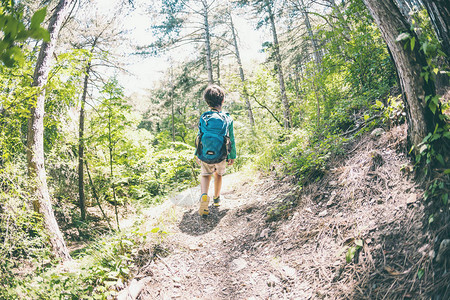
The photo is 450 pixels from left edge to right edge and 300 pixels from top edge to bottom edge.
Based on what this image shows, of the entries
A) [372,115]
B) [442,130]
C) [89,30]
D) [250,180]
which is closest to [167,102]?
[89,30]

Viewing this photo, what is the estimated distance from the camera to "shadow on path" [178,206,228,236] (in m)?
3.58

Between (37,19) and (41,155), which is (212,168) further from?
(37,19)

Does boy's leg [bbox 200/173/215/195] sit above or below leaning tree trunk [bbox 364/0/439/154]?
below

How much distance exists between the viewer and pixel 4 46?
0.77 metres

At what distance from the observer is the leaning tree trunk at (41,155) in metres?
4.11

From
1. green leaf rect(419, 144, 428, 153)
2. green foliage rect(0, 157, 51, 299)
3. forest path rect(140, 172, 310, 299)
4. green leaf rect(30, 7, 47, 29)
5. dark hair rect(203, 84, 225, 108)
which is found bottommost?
forest path rect(140, 172, 310, 299)

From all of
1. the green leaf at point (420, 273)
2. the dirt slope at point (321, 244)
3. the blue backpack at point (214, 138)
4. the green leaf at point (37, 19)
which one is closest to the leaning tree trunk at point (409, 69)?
the dirt slope at point (321, 244)

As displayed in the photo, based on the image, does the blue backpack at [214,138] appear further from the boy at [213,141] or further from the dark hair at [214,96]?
the dark hair at [214,96]

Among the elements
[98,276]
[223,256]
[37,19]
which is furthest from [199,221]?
[37,19]

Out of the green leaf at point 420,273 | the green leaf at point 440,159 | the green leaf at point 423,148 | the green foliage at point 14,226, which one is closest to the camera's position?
the green leaf at point 420,273

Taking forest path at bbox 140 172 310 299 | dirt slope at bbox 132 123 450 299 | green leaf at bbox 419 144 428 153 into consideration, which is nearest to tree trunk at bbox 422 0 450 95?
green leaf at bbox 419 144 428 153

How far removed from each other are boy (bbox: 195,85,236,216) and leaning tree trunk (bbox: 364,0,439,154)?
2232 millimetres

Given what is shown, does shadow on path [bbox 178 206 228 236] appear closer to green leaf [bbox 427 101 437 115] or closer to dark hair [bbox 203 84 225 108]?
dark hair [bbox 203 84 225 108]

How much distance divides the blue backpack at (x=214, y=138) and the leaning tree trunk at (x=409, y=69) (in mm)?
2226
